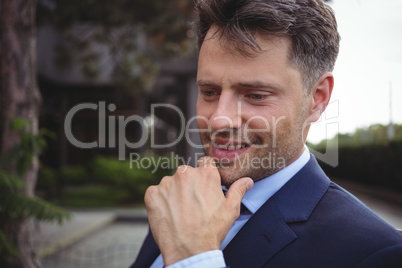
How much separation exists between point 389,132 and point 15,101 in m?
15.0

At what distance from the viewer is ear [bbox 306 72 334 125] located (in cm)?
192

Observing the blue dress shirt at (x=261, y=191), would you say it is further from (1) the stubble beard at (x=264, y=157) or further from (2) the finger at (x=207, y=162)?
(2) the finger at (x=207, y=162)

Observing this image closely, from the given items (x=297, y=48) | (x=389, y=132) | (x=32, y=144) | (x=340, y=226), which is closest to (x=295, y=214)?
(x=340, y=226)

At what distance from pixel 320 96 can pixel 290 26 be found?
1.36ft

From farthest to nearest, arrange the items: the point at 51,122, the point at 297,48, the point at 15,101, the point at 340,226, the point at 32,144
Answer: the point at 51,122, the point at 15,101, the point at 32,144, the point at 297,48, the point at 340,226

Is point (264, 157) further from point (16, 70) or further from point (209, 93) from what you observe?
point (16, 70)

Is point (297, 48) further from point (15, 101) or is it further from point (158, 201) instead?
point (15, 101)

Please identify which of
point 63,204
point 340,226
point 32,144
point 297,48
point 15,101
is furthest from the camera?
point 63,204

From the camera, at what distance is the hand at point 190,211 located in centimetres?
138

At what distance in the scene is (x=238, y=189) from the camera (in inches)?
63.1

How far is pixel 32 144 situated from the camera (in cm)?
427

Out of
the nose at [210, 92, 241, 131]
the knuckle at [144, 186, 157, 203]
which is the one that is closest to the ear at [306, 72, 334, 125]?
the nose at [210, 92, 241, 131]

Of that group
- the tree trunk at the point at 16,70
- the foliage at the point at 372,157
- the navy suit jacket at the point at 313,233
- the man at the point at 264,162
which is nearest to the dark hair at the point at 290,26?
the man at the point at 264,162

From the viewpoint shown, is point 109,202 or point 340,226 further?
point 109,202
